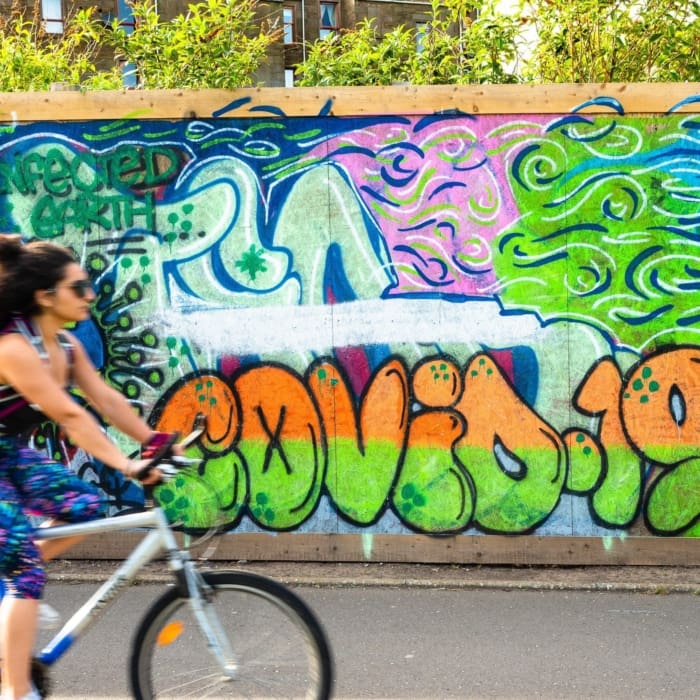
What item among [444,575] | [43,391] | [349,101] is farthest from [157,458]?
[349,101]

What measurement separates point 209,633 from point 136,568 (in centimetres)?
32

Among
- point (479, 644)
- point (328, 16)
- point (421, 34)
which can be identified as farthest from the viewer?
point (328, 16)

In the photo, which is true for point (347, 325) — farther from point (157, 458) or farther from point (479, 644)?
point (157, 458)

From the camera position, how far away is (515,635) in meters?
4.84

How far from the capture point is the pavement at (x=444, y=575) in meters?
5.68

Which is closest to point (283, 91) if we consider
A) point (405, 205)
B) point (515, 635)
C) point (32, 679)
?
point (405, 205)

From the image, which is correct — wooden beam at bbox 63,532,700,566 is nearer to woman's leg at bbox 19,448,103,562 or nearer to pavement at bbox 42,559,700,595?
pavement at bbox 42,559,700,595

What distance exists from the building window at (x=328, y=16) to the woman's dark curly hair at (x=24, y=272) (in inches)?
1347

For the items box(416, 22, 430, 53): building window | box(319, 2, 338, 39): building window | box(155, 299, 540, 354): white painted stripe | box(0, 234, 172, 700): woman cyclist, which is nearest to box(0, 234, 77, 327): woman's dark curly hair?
box(0, 234, 172, 700): woman cyclist

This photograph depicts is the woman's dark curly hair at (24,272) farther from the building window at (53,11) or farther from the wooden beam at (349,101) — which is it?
the building window at (53,11)

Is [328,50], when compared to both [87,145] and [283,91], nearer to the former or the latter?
[283,91]

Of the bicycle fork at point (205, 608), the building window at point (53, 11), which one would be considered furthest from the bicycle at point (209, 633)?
the building window at point (53, 11)

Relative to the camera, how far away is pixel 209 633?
331 centimetres

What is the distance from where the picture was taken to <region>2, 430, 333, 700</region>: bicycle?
3.28 meters
